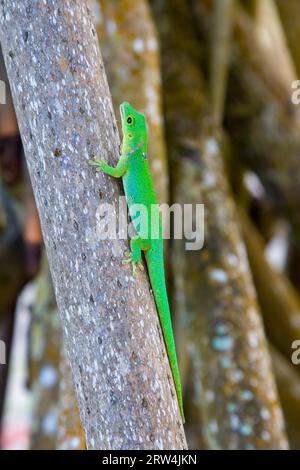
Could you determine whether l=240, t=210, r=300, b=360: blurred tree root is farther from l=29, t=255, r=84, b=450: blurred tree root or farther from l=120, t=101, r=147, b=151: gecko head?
l=120, t=101, r=147, b=151: gecko head

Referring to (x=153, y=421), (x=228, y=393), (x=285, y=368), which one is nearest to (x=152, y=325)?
(x=153, y=421)

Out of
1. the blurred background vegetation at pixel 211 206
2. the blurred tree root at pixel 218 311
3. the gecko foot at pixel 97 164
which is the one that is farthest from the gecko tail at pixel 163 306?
the blurred tree root at pixel 218 311

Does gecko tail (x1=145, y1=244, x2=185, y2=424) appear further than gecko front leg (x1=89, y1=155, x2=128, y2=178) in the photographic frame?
Yes

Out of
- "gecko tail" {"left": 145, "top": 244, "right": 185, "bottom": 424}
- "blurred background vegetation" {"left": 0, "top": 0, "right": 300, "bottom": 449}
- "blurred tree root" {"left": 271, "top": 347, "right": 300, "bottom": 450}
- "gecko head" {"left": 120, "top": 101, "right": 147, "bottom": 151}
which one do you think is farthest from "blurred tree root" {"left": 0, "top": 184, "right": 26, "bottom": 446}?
"gecko tail" {"left": 145, "top": 244, "right": 185, "bottom": 424}

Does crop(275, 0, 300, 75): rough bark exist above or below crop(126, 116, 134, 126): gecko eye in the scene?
above

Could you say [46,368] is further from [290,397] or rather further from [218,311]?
[290,397]

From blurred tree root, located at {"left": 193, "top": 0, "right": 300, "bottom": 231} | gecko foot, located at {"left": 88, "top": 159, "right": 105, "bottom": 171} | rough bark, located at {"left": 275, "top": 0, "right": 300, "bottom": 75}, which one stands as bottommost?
gecko foot, located at {"left": 88, "top": 159, "right": 105, "bottom": 171}
